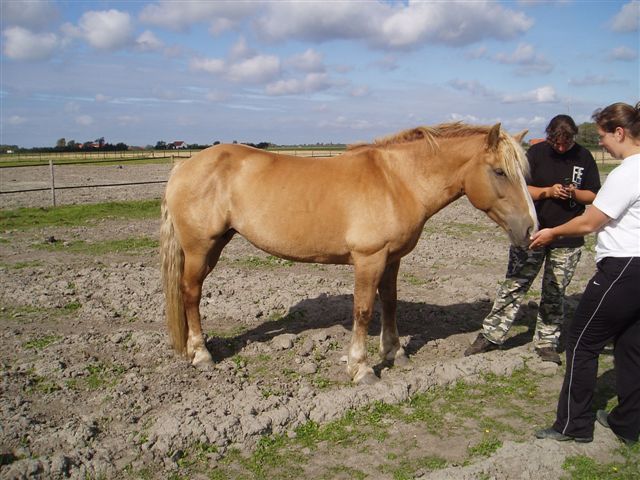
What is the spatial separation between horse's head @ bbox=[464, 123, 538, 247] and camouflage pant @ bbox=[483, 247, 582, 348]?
774 millimetres

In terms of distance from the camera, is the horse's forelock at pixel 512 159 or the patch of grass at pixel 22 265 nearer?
the horse's forelock at pixel 512 159

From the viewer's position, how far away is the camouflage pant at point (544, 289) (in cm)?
474

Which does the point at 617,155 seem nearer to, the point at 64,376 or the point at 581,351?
the point at 581,351

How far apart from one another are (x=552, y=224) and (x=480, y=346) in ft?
4.82

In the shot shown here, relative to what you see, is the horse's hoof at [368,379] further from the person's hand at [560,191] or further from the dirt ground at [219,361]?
the person's hand at [560,191]

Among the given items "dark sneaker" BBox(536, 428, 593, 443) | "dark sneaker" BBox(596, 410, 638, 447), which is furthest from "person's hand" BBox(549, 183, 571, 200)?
"dark sneaker" BBox(536, 428, 593, 443)

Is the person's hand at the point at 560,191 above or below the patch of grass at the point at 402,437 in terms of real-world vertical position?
above

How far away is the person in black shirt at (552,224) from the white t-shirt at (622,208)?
1356mm

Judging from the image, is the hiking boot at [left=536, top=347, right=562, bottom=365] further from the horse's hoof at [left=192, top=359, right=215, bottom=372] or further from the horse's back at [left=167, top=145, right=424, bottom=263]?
the horse's hoof at [left=192, top=359, right=215, bottom=372]

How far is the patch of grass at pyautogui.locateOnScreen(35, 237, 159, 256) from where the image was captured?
9.14 metres

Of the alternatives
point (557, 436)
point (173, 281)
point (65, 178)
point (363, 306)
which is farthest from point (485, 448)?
point (65, 178)

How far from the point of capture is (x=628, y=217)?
3.14 m

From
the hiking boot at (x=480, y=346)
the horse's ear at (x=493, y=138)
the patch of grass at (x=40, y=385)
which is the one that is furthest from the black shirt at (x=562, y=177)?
the patch of grass at (x=40, y=385)

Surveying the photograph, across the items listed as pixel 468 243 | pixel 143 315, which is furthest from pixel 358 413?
pixel 468 243
